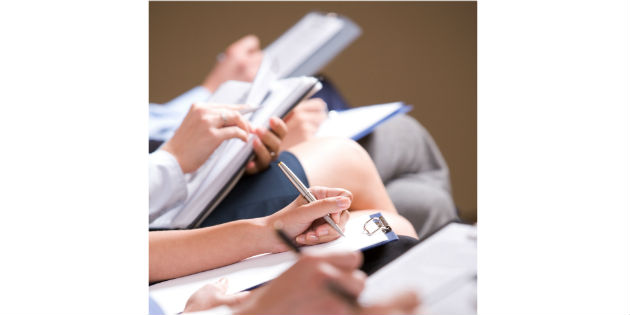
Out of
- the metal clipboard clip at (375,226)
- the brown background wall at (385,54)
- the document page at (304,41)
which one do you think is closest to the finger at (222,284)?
the metal clipboard clip at (375,226)

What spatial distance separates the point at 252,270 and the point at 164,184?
0.47ft

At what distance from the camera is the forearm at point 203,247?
1.25 ft

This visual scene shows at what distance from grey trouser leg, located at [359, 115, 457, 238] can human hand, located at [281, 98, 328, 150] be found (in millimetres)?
59

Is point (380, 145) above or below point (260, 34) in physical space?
below

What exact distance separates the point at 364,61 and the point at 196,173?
45 cm

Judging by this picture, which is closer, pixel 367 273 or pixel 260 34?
pixel 367 273

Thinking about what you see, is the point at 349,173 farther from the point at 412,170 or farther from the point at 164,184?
the point at 412,170

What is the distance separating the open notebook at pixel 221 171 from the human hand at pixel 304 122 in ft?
0.16

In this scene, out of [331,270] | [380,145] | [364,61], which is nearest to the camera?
[331,270]

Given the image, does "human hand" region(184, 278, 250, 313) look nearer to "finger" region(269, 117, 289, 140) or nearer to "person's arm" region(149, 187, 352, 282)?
"person's arm" region(149, 187, 352, 282)

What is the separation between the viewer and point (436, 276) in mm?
268
